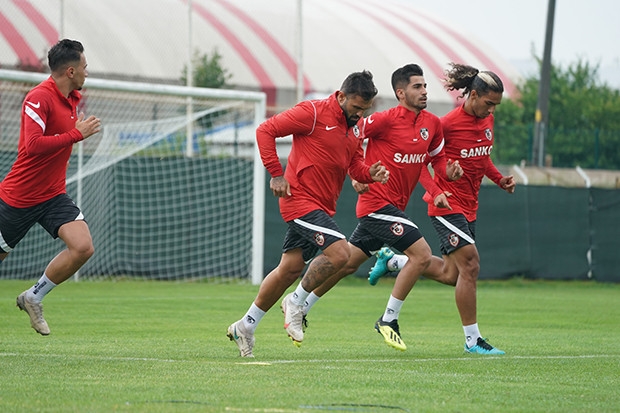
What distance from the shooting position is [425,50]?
5234cm

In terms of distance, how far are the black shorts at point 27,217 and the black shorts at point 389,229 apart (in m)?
2.57

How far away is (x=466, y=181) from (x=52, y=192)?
3.74 metres

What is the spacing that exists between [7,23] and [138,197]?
11.6 meters

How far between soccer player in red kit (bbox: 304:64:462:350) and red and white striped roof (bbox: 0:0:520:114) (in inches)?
587

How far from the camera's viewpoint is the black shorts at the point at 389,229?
10.3 m

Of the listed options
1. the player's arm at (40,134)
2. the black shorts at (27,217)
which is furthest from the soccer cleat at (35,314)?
the player's arm at (40,134)

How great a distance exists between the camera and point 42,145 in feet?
30.3

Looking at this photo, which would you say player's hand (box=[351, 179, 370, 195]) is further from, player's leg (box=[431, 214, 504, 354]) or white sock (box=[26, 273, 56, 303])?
white sock (box=[26, 273, 56, 303])

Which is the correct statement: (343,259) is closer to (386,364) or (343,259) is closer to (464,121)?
(386,364)

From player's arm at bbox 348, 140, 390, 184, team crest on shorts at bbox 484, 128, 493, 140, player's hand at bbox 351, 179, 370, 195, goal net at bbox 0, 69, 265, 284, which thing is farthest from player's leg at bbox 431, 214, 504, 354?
goal net at bbox 0, 69, 265, 284

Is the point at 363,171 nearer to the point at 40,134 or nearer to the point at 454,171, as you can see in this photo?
the point at 454,171

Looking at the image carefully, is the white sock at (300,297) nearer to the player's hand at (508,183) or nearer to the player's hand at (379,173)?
the player's hand at (379,173)

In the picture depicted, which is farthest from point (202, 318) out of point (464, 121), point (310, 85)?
point (310, 85)

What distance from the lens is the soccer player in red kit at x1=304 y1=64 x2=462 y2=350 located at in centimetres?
1032
